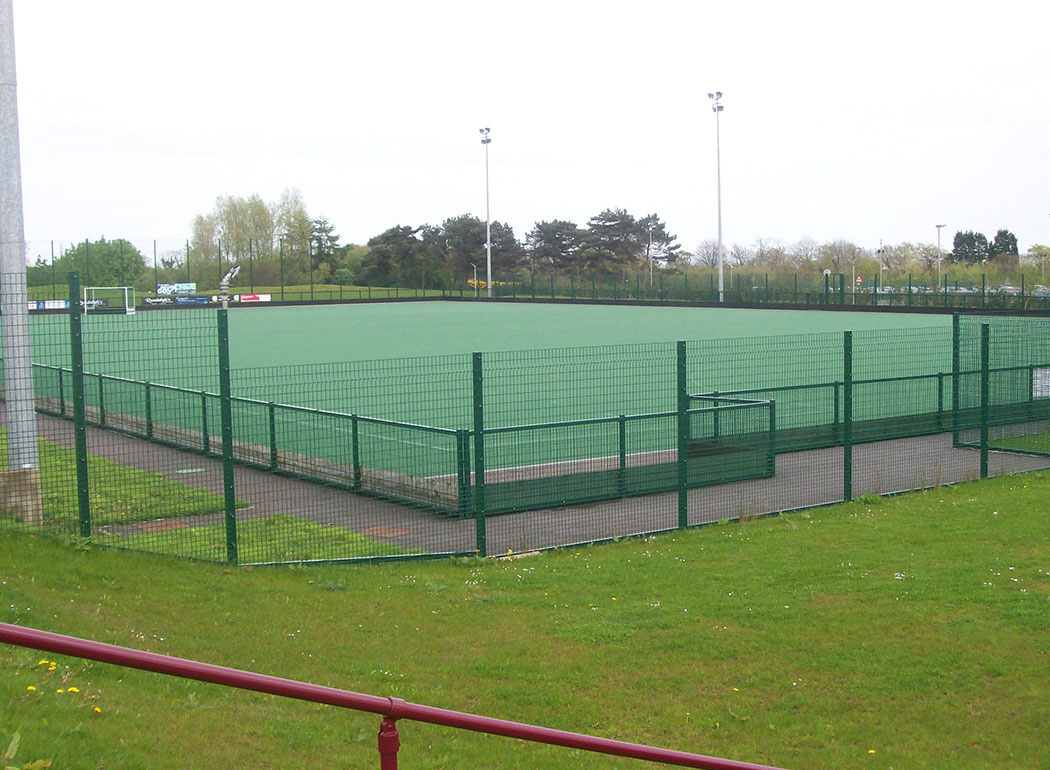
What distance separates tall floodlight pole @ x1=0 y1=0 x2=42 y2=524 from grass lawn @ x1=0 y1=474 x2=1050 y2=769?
32.0 inches

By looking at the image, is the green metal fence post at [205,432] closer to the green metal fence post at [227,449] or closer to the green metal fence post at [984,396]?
the green metal fence post at [227,449]

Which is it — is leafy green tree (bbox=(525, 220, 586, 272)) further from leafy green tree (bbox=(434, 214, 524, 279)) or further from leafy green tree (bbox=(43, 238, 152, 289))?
leafy green tree (bbox=(43, 238, 152, 289))

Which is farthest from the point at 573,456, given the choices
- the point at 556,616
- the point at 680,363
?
the point at 556,616

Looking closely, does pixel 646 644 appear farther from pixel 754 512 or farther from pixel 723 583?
pixel 754 512

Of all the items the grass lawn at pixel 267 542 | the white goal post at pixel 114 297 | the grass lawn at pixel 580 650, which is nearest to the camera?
the grass lawn at pixel 580 650

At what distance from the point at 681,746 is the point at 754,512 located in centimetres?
634

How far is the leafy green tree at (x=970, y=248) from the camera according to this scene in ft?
368

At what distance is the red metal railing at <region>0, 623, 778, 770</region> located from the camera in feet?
7.83

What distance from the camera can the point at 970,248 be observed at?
11400cm

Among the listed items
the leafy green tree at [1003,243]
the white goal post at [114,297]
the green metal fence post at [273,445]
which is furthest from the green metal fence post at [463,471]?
the leafy green tree at [1003,243]

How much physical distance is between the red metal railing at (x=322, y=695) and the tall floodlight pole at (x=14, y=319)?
686cm

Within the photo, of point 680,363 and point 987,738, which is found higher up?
point 680,363

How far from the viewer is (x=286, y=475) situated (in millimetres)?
12469

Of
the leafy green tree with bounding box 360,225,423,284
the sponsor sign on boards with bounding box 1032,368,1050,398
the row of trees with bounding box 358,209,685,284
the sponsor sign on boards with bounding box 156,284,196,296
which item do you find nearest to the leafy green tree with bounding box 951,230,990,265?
the row of trees with bounding box 358,209,685,284
